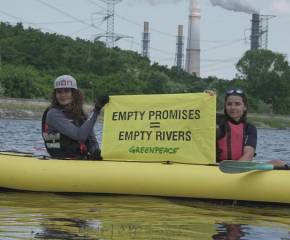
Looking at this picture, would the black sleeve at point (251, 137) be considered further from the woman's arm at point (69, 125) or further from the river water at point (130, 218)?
the woman's arm at point (69, 125)

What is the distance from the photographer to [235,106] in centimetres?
935

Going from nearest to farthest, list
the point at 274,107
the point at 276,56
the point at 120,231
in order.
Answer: the point at 120,231 < the point at 274,107 < the point at 276,56

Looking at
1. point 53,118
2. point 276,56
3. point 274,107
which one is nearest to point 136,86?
point 274,107

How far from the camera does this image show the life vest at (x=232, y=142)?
9.34 meters

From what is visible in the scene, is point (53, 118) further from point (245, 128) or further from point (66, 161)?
point (245, 128)

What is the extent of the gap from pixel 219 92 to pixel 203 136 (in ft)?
270

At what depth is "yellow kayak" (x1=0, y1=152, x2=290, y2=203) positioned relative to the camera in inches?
345

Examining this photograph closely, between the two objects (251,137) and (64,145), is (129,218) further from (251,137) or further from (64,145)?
(251,137)

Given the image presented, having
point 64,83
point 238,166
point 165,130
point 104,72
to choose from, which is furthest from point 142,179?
point 104,72

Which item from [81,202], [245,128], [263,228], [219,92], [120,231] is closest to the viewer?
[120,231]

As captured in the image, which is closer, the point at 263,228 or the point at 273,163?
the point at 263,228

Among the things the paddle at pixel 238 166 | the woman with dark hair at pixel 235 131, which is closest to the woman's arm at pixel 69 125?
the woman with dark hair at pixel 235 131

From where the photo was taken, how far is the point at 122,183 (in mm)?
9023

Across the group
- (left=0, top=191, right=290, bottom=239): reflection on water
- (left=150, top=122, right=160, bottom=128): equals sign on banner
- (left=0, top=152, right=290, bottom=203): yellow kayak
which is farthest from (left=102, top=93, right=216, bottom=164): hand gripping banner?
(left=0, top=191, right=290, bottom=239): reflection on water
